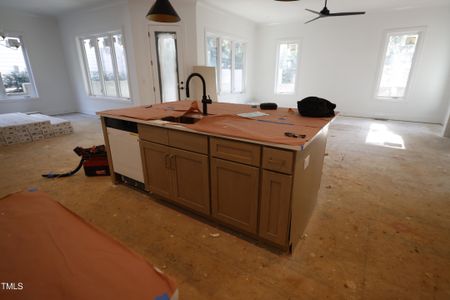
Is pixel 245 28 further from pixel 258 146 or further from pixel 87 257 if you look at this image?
pixel 87 257

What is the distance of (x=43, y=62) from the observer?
6734 millimetres

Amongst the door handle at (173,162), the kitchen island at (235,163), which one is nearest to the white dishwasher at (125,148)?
the kitchen island at (235,163)

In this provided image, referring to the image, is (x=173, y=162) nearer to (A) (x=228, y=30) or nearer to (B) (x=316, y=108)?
(B) (x=316, y=108)

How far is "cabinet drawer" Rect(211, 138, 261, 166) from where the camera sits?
160 cm

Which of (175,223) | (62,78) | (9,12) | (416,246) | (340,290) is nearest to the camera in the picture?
(340,290)

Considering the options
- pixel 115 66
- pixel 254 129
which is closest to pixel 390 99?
pixel 254 129

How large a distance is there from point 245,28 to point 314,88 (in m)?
3.07

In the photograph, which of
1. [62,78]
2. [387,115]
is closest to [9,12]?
[62,78]

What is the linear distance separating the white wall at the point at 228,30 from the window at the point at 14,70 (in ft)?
17.0

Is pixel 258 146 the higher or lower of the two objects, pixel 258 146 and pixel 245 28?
the lower

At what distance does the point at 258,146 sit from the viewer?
156cm

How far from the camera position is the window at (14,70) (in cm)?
607

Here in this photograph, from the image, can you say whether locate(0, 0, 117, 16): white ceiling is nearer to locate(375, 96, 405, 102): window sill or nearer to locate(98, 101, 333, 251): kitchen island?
locate(98, 101, 333, 251): kitchen island

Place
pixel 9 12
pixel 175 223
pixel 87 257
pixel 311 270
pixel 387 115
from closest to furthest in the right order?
pixel 87 257 → pixel 311 270 → pixel 175 223 → pixel 9 12 → pixel 387 115
